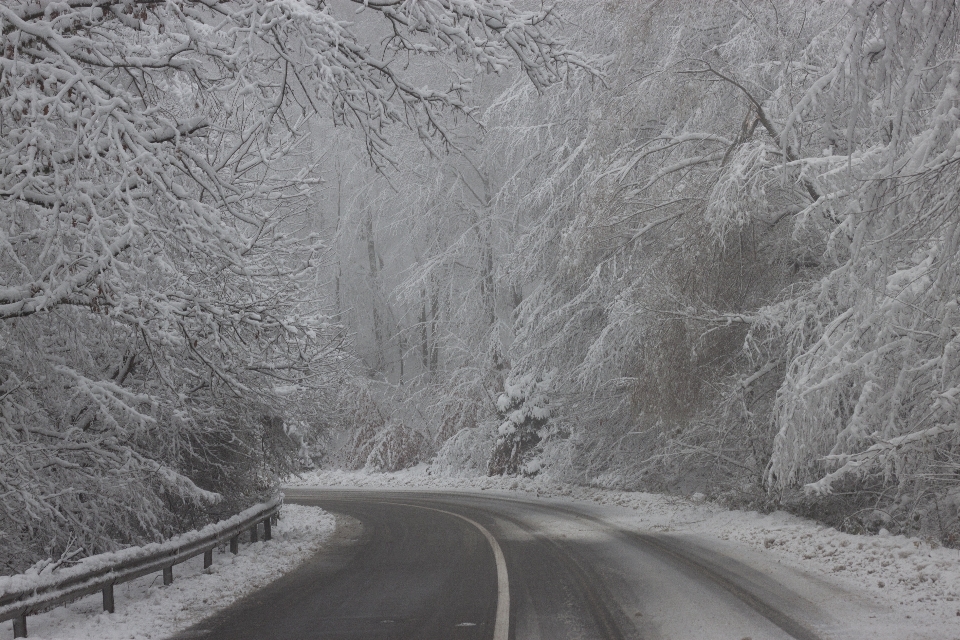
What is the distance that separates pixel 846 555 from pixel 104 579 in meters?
8.08

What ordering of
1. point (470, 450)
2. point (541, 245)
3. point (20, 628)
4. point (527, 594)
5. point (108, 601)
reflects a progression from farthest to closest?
point (470, 450), point (541, 245), point (527, 594), point (108, 601), point (20, 628)

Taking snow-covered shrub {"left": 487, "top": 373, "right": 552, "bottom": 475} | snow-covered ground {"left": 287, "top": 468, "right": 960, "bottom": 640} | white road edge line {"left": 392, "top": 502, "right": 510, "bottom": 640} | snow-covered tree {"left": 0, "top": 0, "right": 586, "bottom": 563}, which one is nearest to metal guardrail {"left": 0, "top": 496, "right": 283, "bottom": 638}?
snow-covered tree {"left": 0, "top": 0, "right": 586, "bottom": 563}

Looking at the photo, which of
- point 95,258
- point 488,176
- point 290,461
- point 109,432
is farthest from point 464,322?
point 95,258

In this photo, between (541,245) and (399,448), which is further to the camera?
(399,448)

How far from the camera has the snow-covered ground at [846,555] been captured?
646 centimetres

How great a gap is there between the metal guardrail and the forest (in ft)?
1.48

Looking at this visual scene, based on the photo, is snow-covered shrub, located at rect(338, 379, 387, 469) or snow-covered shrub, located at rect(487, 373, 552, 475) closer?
snow-covered shrub, located at rect(487, 373, 552, 475)

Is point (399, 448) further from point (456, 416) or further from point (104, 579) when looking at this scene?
point (104, 579)

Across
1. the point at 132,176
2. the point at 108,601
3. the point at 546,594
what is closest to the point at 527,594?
the point at 546,594

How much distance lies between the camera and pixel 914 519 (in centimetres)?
1076

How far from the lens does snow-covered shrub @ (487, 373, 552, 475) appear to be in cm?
2534

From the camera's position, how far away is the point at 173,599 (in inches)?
339

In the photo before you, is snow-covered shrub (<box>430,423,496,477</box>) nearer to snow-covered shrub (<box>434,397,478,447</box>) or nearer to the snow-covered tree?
snow-covered shrub (<box>434,397,478,447</box>)

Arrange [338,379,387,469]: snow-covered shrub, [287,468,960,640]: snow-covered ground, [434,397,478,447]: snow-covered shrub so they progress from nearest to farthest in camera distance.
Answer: [287,468,960,640]: snow-covered ground < [434,397,478,447]: snow-covered shrub < [338,379,387,469]: snow-covered shrub
